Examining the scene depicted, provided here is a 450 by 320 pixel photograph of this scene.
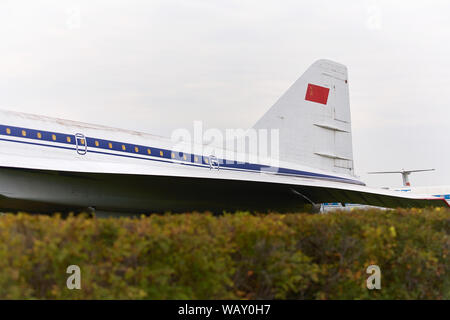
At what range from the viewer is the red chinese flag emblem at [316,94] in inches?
675

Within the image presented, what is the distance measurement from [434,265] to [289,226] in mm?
1745

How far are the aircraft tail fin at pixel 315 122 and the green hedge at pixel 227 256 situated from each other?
10687 mm

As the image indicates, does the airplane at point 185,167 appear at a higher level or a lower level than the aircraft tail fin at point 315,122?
lower

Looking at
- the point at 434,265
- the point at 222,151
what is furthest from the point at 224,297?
the point at 222,151

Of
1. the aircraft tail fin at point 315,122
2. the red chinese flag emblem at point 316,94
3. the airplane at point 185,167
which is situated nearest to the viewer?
the airplane at point 185,167

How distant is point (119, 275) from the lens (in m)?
4.20

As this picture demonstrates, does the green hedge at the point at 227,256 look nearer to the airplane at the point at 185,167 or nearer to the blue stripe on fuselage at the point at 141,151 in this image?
the airplane at the point at 185,167

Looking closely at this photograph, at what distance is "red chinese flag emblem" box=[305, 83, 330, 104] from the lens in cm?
1714

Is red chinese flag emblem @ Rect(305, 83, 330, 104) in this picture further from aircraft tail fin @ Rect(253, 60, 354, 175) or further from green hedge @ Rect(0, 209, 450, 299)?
green hedge @ Rect(0, 209, 450, 299)

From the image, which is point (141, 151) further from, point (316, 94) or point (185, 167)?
point (316, 94)

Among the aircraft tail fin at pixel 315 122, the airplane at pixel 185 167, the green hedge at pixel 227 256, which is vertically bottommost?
the green hedge at pixel 227 256

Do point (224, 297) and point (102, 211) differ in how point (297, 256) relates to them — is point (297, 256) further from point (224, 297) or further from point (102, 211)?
point (102, 211)

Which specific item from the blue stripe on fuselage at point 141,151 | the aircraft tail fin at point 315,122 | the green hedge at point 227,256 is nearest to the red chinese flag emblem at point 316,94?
the aircraft tail fin at point 315,122

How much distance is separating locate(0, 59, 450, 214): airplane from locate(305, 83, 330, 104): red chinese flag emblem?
34 mm
